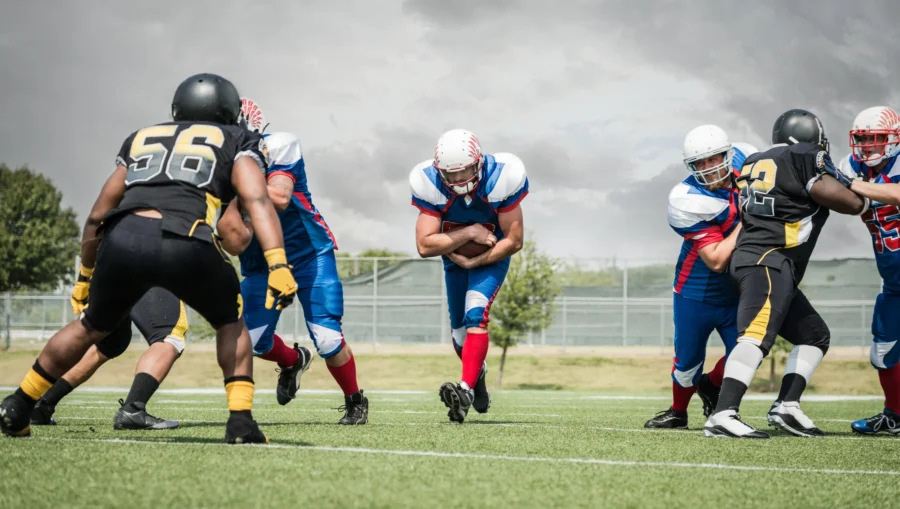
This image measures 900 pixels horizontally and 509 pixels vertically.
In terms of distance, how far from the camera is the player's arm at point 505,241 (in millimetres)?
6520

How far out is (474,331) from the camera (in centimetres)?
643

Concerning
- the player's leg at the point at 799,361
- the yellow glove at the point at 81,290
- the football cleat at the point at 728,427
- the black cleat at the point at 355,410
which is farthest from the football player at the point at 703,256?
the yellow glove at the point at 81,290

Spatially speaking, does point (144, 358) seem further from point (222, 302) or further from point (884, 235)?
point (884, 235)

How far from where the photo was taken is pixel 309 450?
4.16m

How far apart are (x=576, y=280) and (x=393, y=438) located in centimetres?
2564

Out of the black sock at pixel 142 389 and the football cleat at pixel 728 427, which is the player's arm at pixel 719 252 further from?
the black sock at pixel 142 389

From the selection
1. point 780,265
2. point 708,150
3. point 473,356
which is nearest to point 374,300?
point 473,356

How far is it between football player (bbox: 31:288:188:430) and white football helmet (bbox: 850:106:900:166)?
4659 millimetres

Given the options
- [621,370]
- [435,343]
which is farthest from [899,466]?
[435,343]

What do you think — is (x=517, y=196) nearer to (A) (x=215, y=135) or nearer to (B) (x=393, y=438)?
(B) (x=393, y=438)

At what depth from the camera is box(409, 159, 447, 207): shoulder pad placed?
652cm

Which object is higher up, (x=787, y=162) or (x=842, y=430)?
(x=787, y=162)

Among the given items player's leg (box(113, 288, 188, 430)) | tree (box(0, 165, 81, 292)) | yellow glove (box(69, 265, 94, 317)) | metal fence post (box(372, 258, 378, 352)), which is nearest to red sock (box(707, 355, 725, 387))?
player's leg (box(113, 288, 188, 430))

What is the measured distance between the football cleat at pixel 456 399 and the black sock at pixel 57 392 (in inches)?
98.1
